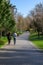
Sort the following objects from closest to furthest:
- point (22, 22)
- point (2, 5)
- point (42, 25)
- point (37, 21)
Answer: point (2, 5)
point (42, 25)
point (37, 21)
point (22, 22)

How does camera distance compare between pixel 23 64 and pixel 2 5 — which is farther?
pixel 2 5

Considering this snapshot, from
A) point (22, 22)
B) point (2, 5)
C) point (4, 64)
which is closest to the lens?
point (4, 64)

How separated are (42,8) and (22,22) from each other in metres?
67.5

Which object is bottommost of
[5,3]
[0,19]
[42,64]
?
[42,64]

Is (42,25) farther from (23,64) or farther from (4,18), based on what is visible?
(23,64)

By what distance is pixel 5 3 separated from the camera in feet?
90.3

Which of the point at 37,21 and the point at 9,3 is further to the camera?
the point at 37,21

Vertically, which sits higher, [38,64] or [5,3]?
[5,3]

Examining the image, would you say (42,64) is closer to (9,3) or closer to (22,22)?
(9,3)

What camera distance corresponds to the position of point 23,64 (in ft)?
48.5

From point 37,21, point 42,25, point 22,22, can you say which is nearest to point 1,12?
point 42,25

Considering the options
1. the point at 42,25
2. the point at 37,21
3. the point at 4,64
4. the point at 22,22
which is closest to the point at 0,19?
the point at 4,64

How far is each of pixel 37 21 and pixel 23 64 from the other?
60047mm

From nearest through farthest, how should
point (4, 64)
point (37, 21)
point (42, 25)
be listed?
point (4, 64) → point (42, 25) → point (37, 21)
